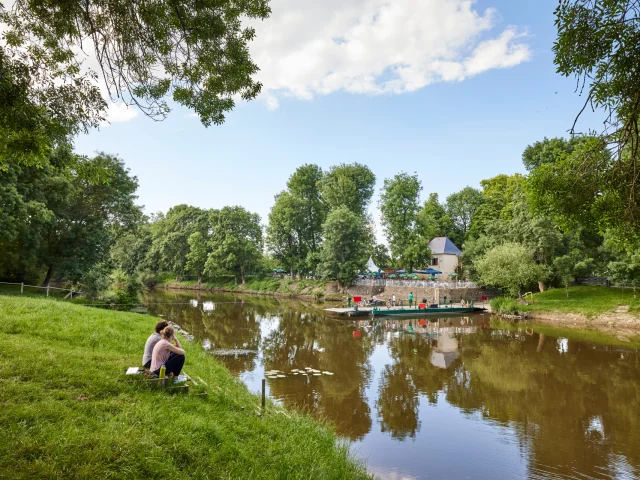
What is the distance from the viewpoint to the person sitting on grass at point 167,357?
720 cm

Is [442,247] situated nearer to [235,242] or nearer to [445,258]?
[445,258]

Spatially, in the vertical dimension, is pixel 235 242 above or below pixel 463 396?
above

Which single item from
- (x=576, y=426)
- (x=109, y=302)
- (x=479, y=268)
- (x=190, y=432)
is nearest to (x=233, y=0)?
(x=190, y=432)

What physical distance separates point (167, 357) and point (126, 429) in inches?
94.3

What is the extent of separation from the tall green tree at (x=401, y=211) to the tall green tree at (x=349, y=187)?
4.23 metres

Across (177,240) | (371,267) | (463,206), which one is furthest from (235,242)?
(463,206)

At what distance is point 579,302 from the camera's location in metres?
28.5

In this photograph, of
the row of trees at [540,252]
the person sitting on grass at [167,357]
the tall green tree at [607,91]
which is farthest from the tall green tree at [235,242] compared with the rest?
the tall green tree at [607,91]

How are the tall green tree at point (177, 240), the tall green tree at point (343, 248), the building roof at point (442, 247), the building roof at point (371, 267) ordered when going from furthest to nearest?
the tall green tree at point (177, 240) < the building roof at point (442, 247) < the building roof at point (371, 267) < the tall green tree at point (343, 248)

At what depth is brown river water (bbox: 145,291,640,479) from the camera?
8.01m

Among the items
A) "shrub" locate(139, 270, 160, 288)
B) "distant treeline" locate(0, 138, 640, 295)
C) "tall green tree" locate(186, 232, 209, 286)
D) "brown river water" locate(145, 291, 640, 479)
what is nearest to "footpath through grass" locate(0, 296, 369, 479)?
"brown river water" locate(145, 291, 640, 479)

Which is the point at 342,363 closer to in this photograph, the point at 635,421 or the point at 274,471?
the point at 635,421

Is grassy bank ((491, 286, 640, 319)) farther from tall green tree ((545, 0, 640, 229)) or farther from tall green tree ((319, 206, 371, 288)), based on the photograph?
tall green tree ((545, 0, 640, 229))

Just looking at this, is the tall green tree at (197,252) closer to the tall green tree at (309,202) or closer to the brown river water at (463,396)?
the tall green tree at (309,202)
